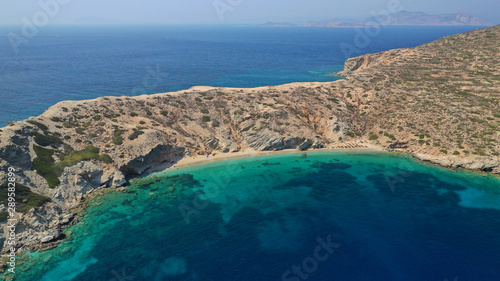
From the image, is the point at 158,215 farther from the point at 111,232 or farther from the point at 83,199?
the point at 83,199

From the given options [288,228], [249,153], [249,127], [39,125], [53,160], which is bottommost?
[249,153]

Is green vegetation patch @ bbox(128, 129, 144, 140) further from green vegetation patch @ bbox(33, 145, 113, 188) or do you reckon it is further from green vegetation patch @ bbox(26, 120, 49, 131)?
green vegetation patch @ bbox(26, 120, 49, 131)

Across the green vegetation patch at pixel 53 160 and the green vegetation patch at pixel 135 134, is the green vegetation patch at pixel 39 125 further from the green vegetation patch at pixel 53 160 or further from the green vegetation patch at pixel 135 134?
the green vegetation patch at pixel 135 134

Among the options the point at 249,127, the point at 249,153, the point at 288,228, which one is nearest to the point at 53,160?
the point at 249,153

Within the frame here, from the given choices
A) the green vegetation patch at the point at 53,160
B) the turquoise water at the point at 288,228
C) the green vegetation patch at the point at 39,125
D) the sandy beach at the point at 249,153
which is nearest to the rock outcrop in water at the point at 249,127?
the green vegetation patch at the point at 53,160

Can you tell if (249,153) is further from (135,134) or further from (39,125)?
(39,125)

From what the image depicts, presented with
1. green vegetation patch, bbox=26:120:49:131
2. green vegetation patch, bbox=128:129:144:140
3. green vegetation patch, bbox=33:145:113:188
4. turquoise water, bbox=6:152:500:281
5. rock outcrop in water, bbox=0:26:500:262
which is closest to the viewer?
turquoise water, bbox=6:152:500:281

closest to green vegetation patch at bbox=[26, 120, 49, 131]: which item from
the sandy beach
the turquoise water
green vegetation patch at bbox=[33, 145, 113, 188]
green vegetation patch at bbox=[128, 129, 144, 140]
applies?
green vegetation patch at bbox=[33, 145, 113, 188]
